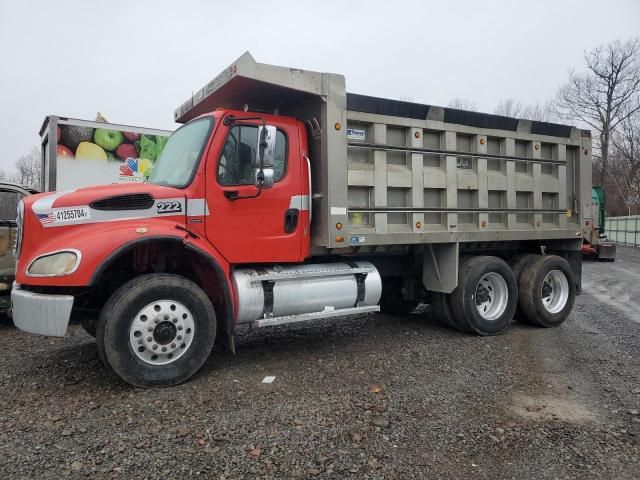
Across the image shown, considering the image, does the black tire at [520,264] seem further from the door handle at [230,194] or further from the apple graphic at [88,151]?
the apple graphic at [88,151]

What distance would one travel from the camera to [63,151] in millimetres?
9203

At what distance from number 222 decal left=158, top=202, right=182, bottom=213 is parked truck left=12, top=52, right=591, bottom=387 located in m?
0.02

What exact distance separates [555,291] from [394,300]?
98.9 inches

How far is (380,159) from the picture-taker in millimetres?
5977

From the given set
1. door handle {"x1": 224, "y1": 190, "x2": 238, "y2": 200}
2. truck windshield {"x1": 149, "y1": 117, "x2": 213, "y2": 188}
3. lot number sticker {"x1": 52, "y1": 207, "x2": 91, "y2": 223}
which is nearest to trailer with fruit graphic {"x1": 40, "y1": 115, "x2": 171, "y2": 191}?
truck windshield {"x1": 149, "y1": 117, "x2": 213, "y2": 188}

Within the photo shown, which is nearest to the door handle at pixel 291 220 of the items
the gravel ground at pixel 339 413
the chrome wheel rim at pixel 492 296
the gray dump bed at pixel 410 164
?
the gray dump bed at pixel 410 164

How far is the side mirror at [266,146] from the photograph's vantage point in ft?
16.2

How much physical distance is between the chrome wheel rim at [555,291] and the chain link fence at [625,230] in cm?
2680

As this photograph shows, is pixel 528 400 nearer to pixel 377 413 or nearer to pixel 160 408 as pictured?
pixel 377 413

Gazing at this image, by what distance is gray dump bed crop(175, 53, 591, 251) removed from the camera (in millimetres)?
5562

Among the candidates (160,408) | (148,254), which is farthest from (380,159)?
(160,408)

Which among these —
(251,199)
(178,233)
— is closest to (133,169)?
(251,199)

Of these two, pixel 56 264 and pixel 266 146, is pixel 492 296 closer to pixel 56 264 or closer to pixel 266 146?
pixel 266 146

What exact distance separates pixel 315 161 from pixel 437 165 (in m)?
1.79
